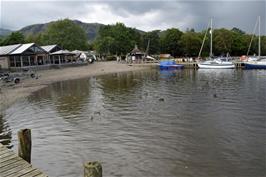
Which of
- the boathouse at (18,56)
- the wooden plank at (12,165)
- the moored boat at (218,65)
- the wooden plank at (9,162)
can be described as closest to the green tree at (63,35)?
the boathouse at (18,56)

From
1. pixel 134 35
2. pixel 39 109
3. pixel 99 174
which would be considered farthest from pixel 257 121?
pixel 134 35

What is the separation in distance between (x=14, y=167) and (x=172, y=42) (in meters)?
104

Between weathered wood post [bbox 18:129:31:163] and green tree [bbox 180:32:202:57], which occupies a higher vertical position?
green tree [bbox 180:32:202:57]

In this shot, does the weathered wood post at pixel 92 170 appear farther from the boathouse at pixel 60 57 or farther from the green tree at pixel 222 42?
the green tree at pixel 222 42

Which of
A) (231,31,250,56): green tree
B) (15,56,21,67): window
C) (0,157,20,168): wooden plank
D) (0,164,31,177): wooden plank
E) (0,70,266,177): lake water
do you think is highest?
(231,31,250,56): green tree

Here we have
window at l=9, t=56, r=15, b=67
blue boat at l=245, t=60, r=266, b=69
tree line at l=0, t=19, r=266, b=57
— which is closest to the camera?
window at l=9, t=56, r=15, b=67

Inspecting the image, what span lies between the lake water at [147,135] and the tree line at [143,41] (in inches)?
3109

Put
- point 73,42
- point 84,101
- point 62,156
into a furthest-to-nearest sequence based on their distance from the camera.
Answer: point 73,42, point 84,101, point 62,156

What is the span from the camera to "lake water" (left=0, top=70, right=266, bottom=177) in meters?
11.8

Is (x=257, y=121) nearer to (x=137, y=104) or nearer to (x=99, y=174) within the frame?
(x=137, y=104)

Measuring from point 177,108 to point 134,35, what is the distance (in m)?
101

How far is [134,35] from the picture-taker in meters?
121

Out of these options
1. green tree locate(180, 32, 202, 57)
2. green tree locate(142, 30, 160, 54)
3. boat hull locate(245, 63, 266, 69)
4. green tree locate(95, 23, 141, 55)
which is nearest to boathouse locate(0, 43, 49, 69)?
green tree locate(95, 23, 141, 55)

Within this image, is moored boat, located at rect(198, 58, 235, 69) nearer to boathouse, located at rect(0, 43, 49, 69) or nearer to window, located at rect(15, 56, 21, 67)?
boathouse, located at rect(0, 43, 49, 69)
